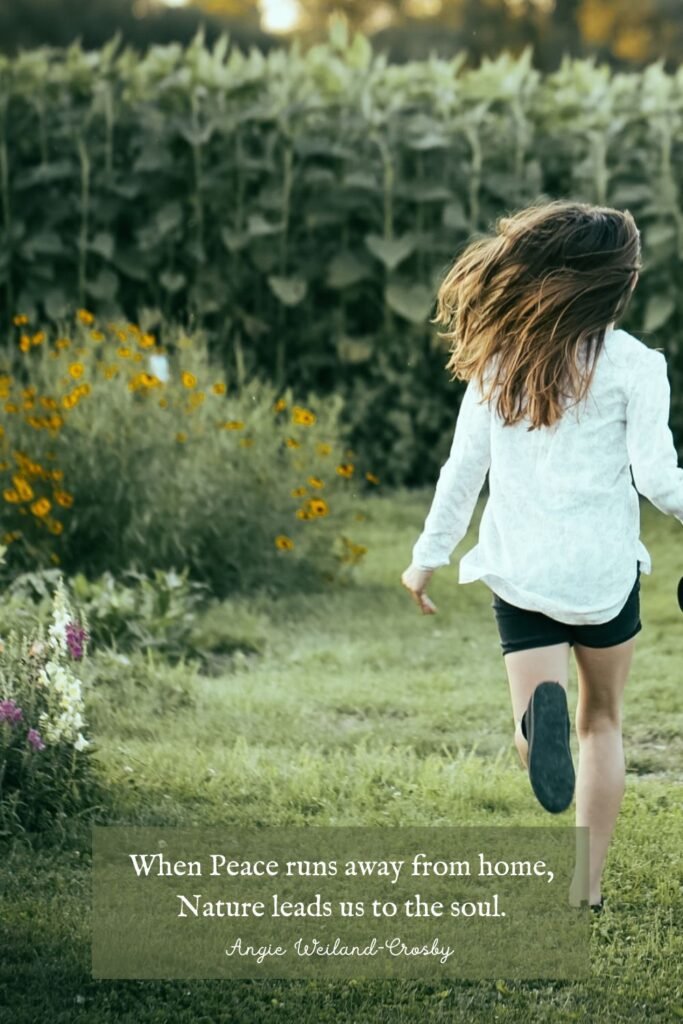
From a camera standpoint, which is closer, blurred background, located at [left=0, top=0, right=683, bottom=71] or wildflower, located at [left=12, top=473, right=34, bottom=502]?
wildflower, located at [left=12, top=473, right=34, bottom=502]

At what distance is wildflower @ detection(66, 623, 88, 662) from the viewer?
438 centimetres

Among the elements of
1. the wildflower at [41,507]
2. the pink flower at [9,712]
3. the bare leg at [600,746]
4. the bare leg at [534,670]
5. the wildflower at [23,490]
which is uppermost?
the bare leg at [534,670]

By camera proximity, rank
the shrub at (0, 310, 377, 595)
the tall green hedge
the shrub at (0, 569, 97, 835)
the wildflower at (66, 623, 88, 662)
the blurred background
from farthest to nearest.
→ 1. the blurred background
2. the tall green hedge
3. the shrub at (0, 310, 377, 595)
4. the wildflower at (66, 623, 88, 662)
5. the shrub at (0, 569, 97, 835)

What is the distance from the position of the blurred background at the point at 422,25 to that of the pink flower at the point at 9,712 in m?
16.8

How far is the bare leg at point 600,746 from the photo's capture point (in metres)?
3.42

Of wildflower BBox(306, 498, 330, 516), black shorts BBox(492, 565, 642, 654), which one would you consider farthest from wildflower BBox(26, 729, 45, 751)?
wildflower BBox(306, 498, 330, 516)

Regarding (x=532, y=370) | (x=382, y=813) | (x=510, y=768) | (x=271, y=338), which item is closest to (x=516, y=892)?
(x=382, y=813)

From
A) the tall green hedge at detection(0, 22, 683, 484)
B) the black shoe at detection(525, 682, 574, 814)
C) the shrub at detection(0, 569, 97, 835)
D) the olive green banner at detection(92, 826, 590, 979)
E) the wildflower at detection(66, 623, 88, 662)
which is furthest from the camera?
the tall green hedge at detection(0, 22, 683, 484)

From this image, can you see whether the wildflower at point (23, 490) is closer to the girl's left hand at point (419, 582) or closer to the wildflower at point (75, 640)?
the wildflower at point (75, 640)

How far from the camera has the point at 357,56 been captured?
9.41m

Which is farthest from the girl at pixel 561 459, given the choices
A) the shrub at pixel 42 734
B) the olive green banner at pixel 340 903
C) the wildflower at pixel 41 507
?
the wildflower at pixel 41 507

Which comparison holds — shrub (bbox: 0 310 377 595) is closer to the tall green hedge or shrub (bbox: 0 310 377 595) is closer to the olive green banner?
the tall green hedge

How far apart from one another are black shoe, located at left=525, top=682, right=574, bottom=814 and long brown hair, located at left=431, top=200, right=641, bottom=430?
1.78ft

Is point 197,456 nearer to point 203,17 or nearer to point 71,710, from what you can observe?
point 71,710
